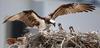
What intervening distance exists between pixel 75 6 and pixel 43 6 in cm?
96

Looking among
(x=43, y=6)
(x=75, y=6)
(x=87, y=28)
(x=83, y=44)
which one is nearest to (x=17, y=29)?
(x=43, y=6)

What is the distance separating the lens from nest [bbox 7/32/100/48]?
0.83 meters

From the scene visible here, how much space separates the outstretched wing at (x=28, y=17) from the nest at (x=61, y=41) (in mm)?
63

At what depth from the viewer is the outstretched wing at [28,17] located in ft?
2.92

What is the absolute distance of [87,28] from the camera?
168cm

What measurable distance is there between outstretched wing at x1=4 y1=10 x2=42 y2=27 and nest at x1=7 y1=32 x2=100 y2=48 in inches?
2.5

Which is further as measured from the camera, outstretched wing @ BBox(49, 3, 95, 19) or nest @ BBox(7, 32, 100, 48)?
outstretched wing @ BBox(49, 3, 95, 19)

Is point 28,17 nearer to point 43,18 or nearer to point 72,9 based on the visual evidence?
point 43,18

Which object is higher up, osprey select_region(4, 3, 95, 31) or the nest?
osprey select_region(4, 3, 95, 31)

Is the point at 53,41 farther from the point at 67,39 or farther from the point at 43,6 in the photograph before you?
the point at 43,6

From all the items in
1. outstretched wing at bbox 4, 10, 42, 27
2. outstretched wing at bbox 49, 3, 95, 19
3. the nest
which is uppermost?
outstretched wing at bbox 49, 3, 95, 19

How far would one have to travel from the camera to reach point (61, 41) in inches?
33.2

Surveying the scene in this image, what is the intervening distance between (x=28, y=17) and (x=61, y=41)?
5.6 inches

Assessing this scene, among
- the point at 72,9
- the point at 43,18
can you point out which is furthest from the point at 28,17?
the point at 72,9
